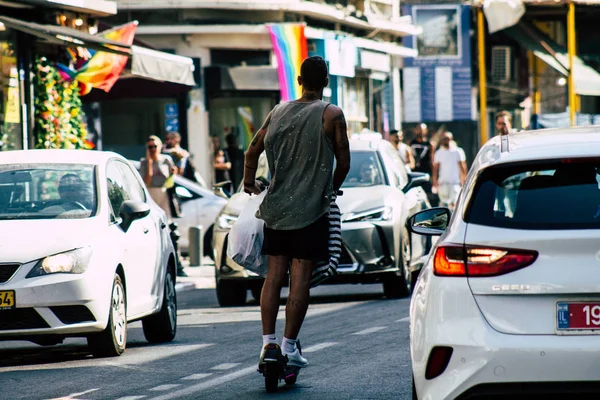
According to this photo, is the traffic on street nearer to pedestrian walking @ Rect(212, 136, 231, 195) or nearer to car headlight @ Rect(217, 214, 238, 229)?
car headlight @ Rect(217, 214, 238, 229)

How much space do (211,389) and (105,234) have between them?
2.26 m

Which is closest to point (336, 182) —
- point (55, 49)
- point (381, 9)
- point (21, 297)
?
point (21, 297)

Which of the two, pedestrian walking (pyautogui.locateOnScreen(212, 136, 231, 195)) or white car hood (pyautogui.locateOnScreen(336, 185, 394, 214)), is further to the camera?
pedestrian walking (pyautogui.locateOnScreen(212, 136, 231, 195))

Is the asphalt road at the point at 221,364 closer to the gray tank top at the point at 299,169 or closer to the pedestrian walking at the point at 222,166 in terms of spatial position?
the gray tank top at the point at 299,169

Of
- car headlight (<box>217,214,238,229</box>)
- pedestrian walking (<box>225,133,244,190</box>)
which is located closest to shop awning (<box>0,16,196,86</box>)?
car headlight (<box>217,214,238,229</box>)

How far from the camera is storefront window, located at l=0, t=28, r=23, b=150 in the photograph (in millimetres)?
21203

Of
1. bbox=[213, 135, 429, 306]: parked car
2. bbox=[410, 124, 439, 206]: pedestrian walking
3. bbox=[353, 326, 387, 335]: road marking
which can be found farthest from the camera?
bbox=[410, 124, 439, 206]: pedestrian walking

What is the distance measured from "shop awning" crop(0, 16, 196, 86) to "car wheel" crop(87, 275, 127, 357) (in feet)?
25.9

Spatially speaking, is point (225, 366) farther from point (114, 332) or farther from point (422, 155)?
point (422, 155)

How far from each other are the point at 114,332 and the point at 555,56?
34.3 metres

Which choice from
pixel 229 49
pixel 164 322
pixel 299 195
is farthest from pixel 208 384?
pixel 229 49

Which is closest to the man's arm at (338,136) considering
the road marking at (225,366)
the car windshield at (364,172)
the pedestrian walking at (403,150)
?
the road marking at (225,366)

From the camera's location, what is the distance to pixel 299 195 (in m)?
9.05

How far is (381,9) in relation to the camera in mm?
43250
